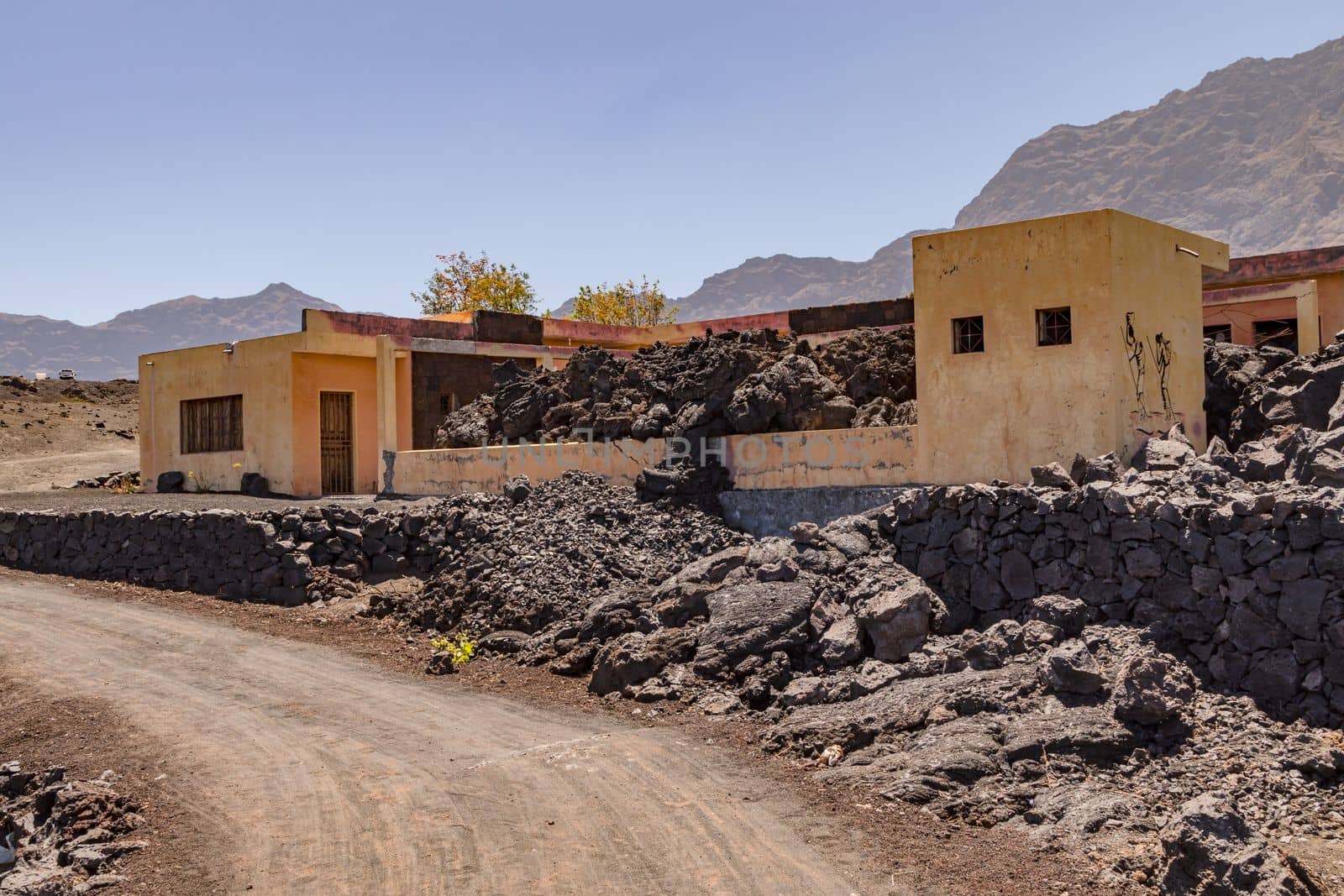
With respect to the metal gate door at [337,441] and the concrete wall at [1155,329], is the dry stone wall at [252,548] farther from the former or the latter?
the concrete wall at [1155,329]

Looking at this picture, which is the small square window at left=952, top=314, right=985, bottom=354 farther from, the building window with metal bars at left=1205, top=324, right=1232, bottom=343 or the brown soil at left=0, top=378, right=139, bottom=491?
the brown soil at left=0, top=378, right=139, bottom=491

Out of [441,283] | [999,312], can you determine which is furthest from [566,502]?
[441,283]

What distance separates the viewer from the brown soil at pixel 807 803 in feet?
22.0

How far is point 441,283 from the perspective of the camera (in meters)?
54.7

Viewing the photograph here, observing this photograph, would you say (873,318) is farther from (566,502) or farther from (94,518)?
(94,518)

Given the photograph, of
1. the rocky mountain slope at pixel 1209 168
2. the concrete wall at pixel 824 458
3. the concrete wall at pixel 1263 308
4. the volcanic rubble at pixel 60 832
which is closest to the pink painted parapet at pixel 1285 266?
the concrete wall at pixel 1263 308

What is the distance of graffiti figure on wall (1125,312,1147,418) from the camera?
526 inches

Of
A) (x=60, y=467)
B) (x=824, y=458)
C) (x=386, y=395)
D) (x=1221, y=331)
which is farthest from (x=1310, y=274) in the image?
(x=60, y=467)

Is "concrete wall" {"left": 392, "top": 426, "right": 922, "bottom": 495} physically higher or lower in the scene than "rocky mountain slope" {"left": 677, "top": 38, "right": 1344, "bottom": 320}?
lower

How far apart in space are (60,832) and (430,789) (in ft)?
8.28

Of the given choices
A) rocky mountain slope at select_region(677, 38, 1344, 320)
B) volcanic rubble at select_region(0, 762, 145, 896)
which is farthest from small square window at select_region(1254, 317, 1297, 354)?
rocky mountain slope at select_region(677, 38, 1344, 320)

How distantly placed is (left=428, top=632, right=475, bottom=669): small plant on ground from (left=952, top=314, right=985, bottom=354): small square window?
6913 mm

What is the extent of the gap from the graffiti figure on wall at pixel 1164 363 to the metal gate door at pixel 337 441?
1680cm

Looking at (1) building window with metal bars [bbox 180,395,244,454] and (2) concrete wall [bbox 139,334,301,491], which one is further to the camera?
(1) building window with metal bars [bbox 180,395,244,454]
